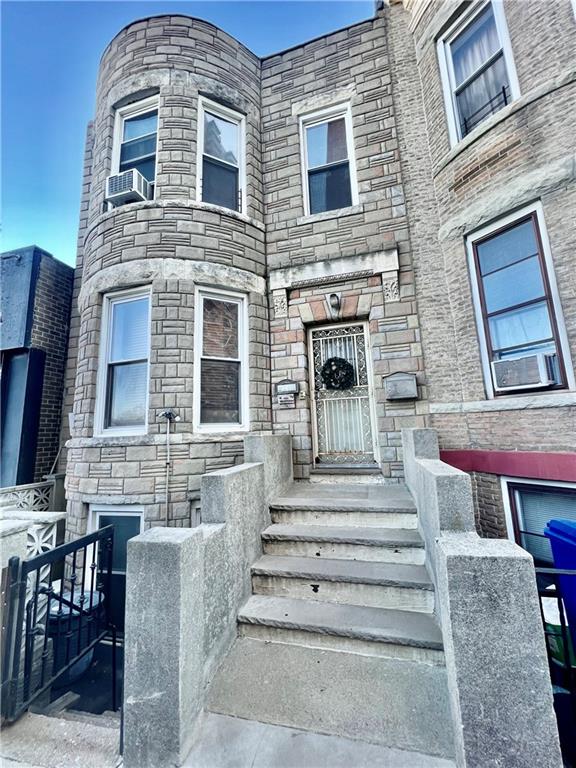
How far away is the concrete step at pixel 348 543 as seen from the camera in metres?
3.21

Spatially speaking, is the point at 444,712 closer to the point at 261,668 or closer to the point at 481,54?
the point at 261,668

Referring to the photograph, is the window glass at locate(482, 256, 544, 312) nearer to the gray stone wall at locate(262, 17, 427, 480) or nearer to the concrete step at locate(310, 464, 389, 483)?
the gray stone wall at locate(262, 17, 427, 480)

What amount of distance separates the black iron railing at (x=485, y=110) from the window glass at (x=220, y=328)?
4329mm

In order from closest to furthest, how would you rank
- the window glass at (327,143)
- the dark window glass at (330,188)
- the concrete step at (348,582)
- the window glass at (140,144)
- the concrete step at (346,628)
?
the concrete step at (346,628) → the concrete step at (348,582) → the window glass at (140,144) → the dark window glass at (330,188) → the window glass at (327,143)

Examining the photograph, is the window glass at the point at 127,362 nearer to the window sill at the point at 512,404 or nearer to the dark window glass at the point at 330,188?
the dark window glass at the point at 330,188

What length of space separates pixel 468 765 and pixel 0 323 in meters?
8.50

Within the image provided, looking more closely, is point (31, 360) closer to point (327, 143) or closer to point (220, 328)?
point (220, 328)

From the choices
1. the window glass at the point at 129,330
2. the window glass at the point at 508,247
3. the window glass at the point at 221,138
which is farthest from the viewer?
the window glass at the point at 221,138

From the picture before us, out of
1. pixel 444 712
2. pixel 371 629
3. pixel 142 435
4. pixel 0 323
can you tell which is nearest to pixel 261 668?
pixel 371 629

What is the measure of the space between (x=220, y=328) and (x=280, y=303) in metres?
1.12

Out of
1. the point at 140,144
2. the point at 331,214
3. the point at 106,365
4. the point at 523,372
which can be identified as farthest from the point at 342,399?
the point at 140,144

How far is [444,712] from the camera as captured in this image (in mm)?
2053

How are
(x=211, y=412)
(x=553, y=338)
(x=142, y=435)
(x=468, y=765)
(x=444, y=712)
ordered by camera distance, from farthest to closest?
1. (x=211, y=412)
2. (x=142, y=435)
3. (x=553, y=338)
4. (x=444, y=712)
5. (x=468, y=765)

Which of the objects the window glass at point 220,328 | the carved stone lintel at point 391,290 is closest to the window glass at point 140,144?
the window glass at point 220,328
